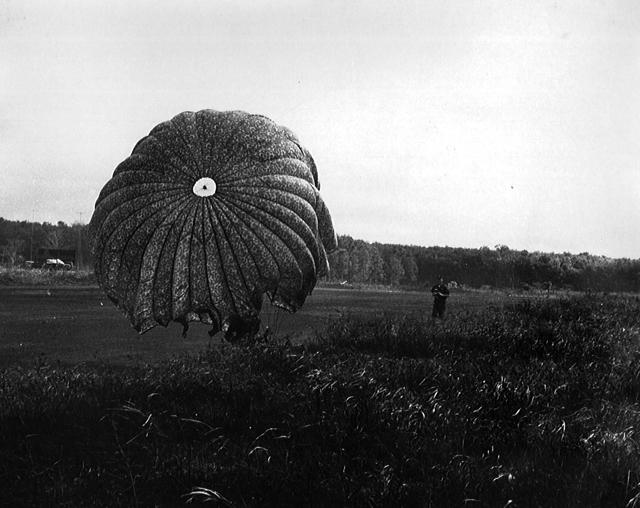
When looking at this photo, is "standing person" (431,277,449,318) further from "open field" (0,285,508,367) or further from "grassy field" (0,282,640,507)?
"grassy field" (0,282,640,507)

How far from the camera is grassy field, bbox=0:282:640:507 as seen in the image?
503cm

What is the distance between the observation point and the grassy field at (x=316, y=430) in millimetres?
5027

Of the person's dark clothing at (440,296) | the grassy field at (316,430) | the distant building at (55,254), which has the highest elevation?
Answer: the distant building at (55,254)

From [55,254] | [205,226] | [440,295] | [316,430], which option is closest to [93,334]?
[205,226]

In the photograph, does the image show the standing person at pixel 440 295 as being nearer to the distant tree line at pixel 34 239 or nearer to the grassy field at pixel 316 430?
the grassy field at pixel 316 430

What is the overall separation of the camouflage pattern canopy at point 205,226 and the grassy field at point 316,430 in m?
0.91

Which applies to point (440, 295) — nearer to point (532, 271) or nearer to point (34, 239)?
point (532, 271)

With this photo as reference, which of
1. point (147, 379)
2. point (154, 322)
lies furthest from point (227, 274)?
point (147, 379)

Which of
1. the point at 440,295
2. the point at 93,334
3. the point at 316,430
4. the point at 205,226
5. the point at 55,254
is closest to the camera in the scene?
the point at 316,430

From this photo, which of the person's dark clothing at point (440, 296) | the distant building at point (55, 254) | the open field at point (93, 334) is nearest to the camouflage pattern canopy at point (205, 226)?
the open field at point (93, 334)

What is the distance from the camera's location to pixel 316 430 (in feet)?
21.0

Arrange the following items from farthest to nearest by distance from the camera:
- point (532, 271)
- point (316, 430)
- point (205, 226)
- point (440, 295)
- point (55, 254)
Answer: point (55, 254) < point (532, 271) < point (440, 295) < point (205, 226) < point (316, 430)

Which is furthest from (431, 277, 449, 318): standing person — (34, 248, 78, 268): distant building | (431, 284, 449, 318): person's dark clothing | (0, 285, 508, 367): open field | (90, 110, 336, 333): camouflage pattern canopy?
(34, 248, 78, 268): distant building

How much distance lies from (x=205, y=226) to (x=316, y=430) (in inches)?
171
